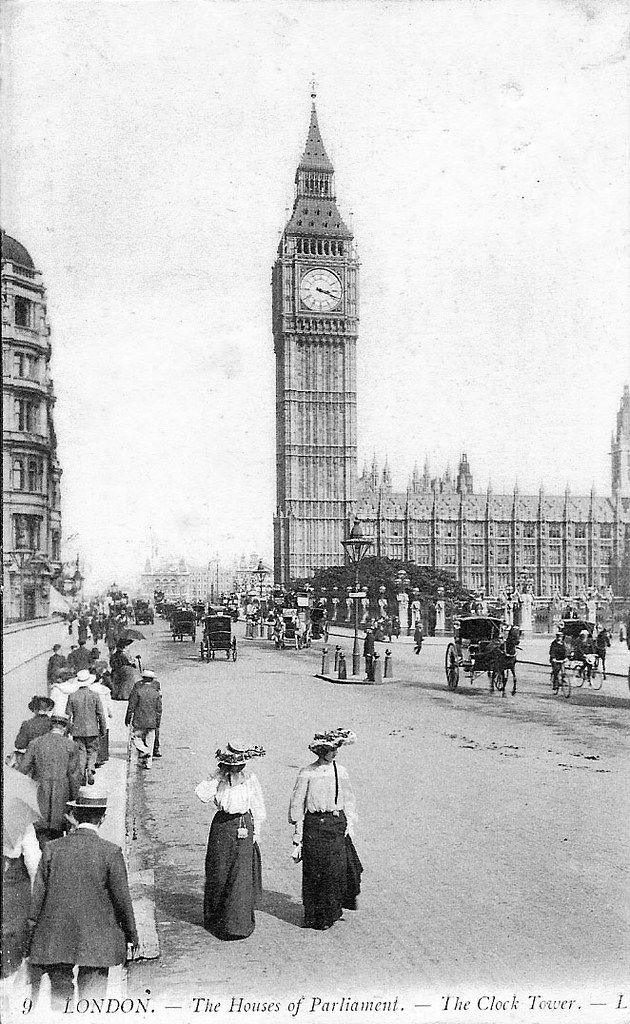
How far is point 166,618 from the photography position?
1479 centimetres

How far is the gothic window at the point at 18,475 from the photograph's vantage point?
8539mm

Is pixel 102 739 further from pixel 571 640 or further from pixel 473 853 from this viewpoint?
pixel 571 640

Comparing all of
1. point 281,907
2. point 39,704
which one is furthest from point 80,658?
point 281,907

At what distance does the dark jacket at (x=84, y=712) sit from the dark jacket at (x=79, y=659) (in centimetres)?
25

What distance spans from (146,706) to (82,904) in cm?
525

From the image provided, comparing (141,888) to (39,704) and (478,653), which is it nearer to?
(39,704)

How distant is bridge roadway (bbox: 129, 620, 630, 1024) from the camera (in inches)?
282

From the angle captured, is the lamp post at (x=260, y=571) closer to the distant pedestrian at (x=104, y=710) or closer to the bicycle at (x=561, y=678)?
the distant pedestrian at (x=104, y=710)

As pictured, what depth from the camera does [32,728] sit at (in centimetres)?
806

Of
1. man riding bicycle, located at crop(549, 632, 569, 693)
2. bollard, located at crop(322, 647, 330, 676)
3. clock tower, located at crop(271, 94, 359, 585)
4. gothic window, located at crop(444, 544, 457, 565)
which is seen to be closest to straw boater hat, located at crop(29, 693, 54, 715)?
bollard, located at crop(322, 647, 330, 676)

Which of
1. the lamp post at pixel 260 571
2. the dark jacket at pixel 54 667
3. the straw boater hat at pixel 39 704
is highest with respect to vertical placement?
the lamp post at pixel 260 571

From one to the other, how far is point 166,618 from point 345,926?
26.2 ft

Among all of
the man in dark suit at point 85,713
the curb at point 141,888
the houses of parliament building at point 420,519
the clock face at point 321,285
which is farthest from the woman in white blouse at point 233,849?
the houses of parliament building at point 420,519

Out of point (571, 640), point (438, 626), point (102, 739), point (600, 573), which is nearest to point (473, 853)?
point (102, 739)
